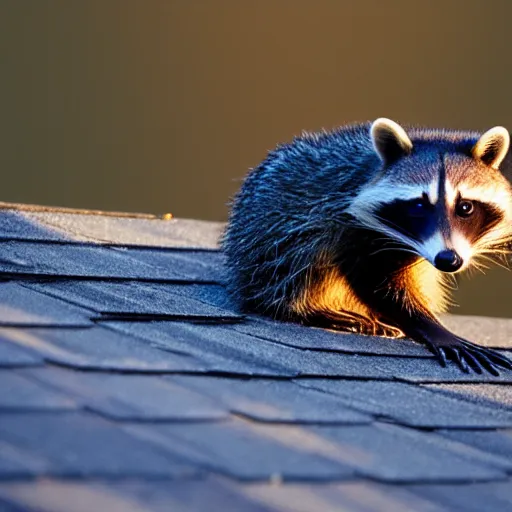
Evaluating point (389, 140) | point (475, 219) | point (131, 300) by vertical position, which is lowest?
point (131, 300)

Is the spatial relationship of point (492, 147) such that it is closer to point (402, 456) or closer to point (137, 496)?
point (402, 456)

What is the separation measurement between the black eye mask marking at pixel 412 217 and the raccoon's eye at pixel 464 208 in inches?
3.4

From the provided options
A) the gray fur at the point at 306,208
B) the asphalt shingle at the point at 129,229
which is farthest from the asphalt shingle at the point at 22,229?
the gray fur at the point at 306,208

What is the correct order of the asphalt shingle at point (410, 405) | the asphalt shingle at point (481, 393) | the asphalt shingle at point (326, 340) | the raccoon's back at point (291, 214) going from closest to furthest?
the asphalt shingle at point (410, 405) → the asphalt shingle at point (481, 393) → the asphalt shingle at point (326, 340) → the raccoon's back at point (291, 214)

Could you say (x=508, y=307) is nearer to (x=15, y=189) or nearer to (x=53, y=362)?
(x=15, y=189)

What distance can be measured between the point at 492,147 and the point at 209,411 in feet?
7.17

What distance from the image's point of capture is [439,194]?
3979mm

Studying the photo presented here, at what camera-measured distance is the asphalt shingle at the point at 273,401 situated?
2.31 m

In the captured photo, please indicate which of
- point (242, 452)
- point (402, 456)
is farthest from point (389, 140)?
point (242, 452)

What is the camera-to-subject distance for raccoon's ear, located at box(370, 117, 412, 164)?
415 cm

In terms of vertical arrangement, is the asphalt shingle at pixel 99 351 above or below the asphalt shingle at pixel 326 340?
above

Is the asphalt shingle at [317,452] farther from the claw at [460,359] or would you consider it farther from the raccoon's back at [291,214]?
the raccoon's back at [291,214]

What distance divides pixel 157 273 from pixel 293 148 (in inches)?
41.3

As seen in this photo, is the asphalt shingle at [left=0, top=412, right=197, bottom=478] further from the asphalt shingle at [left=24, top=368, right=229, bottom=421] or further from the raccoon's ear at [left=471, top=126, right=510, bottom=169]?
the raccoon's ear at [left=471, top=126, right=510, bottom=169]
